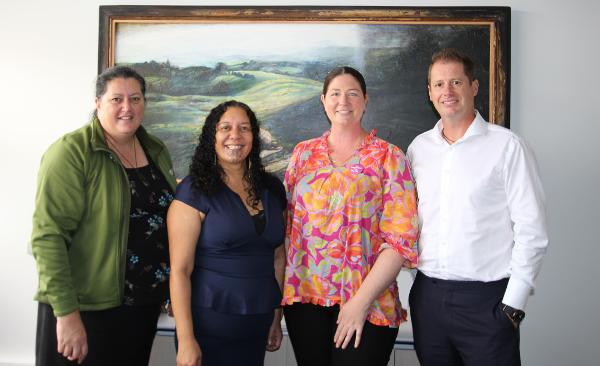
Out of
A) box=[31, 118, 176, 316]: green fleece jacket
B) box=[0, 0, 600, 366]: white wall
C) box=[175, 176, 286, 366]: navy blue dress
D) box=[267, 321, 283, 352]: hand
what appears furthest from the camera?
box=[0, 0, 600, 366]: white wall

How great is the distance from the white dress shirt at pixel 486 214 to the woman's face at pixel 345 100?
36 centimetres

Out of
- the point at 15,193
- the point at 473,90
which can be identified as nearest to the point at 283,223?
the point at 473,90

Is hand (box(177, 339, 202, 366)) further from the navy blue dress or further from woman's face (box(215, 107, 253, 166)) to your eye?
woman's face (box(215, 107, 253, 166))

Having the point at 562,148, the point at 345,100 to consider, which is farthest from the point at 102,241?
the point at 562,148

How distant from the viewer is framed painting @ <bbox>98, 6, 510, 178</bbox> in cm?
268

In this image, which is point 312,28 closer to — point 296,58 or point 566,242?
point 296,58

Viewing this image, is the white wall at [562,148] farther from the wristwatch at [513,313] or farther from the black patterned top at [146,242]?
the black patterned top at [146,242]

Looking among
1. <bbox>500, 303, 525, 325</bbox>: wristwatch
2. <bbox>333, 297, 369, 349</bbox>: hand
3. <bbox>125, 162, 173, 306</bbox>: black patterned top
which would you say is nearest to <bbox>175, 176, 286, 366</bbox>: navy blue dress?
<bbox>125, 162, 173, 306</bbox>: black patterned top

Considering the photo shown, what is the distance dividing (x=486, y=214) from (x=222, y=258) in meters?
0.91

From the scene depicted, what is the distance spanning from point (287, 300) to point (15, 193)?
2087 mm

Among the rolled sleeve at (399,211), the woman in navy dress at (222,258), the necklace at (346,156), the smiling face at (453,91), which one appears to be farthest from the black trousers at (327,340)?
the smiling face at (453,91)

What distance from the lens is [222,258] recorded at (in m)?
1.60

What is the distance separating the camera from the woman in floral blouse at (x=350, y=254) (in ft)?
5.32

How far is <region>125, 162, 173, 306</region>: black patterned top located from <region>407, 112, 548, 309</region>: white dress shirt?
0.93 metres
